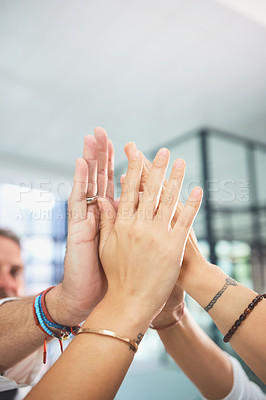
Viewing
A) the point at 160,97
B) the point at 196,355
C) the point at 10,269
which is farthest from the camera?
the point at 160,97

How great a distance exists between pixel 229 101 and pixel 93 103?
1.36 meters

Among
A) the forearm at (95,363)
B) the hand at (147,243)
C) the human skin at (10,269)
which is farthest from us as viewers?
the human skin at (10,269)

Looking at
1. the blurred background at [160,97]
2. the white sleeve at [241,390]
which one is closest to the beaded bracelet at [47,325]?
the white sleeve at [241,390]

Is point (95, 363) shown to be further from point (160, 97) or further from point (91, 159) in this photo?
point (160, 97)

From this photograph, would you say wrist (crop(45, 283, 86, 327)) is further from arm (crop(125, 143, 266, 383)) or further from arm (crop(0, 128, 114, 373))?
arm (crop(125, 143, 266, 383))

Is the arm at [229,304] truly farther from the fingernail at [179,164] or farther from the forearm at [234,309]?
the fingernail at [179,164]

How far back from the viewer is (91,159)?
983mm

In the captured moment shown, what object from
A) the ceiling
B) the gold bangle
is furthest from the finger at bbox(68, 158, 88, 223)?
the ceiling

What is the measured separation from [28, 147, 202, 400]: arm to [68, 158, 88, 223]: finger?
3.6 inches

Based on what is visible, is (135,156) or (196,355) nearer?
(135,156)

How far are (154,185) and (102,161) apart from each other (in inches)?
13.7

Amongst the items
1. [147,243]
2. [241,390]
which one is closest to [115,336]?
[147,243]

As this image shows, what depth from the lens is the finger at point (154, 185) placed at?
768mm

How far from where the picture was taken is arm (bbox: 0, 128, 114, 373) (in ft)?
2.95
